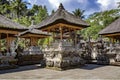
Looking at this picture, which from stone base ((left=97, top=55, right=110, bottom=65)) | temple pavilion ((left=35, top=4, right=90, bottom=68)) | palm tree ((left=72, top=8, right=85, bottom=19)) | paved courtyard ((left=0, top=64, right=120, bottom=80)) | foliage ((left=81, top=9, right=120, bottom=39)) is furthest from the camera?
palm tree ((left=72, top=8, right=85, bottom=19))

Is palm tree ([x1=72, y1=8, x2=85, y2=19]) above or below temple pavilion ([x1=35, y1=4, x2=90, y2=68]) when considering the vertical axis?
above

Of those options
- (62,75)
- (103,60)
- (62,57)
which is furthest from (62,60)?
(103,60)

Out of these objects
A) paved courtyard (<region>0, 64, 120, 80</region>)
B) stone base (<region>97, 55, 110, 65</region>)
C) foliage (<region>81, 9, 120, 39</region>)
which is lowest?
paved courtyard (<region>0, 64, 120, 80</region>)

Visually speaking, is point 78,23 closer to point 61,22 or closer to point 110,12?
point 61,22

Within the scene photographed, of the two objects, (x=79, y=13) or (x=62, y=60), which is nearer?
(x=62, y=60)

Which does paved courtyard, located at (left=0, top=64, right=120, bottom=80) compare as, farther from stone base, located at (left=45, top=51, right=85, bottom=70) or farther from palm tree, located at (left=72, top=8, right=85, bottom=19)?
palm tree, located at (left=72, top=8, right=85, bottom=19)

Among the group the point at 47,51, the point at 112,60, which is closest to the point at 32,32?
the point at 47,51

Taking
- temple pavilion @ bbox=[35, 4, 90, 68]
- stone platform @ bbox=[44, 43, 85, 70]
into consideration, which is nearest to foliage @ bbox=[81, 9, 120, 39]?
temple pavilion @ bbox=[35, 4, 90, 68]

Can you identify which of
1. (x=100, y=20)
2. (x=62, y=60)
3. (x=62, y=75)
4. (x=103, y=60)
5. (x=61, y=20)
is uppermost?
(x=100, y=20)

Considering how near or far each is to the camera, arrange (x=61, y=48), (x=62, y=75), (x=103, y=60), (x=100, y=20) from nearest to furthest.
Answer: (x=62, y=75) → (x=61, y=48) → (x=103, y=60) → (x=100, y=20)

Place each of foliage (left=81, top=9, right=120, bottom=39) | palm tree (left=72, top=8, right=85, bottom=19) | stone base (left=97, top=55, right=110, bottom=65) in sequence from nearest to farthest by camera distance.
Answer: stone base (left=97, top=55, right=110, bottom=65)
foliage (left=81, top=9, right=120, bottom=39)
palm tree (left=72, top=8, right=85, bottom=19)

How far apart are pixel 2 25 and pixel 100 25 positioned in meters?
28.5

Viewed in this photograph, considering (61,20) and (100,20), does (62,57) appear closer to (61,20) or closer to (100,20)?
(61,20)

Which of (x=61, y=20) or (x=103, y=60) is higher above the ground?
(x=61, y=20)
